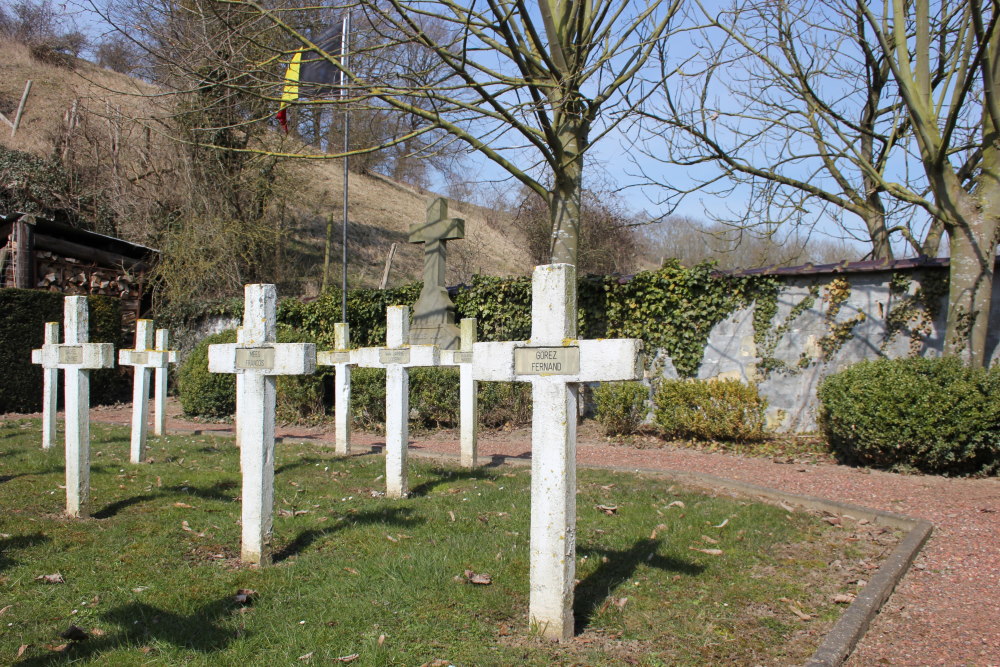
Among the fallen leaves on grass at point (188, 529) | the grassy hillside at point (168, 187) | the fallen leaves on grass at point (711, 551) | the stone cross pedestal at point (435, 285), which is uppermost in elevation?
the grassy hillside at point (168, 187)

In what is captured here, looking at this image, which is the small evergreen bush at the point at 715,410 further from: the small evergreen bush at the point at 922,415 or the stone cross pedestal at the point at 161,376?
the stone cross pedestal at the point at 161,376

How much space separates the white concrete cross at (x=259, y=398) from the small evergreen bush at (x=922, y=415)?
6.83m

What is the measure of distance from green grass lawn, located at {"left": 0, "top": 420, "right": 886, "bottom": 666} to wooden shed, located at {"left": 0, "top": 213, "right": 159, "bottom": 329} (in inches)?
422

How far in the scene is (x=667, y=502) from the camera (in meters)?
6.59

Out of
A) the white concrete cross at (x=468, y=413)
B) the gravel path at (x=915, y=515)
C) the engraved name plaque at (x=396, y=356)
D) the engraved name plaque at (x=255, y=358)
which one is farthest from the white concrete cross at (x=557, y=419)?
the white concrete cross at (x=468, y=413)

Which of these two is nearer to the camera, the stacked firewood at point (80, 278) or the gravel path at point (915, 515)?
the gravel path at point (915, 515)

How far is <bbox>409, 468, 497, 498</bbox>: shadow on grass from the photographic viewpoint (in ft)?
23.1

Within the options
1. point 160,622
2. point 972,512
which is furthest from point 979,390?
point 160,622

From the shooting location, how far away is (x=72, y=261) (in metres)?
17.2

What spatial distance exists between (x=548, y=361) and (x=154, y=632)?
242cm

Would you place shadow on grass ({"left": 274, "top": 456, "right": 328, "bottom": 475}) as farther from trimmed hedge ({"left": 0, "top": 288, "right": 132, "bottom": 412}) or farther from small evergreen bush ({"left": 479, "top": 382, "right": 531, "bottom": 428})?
trimmed hedge ({"left": 0, "top": 288, "right": 132, "bottom": 412})

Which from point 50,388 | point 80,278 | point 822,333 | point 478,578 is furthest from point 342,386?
point 80,278

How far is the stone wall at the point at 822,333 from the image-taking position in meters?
10.2

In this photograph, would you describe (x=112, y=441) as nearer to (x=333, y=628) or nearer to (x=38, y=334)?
(x=38, y=334)
